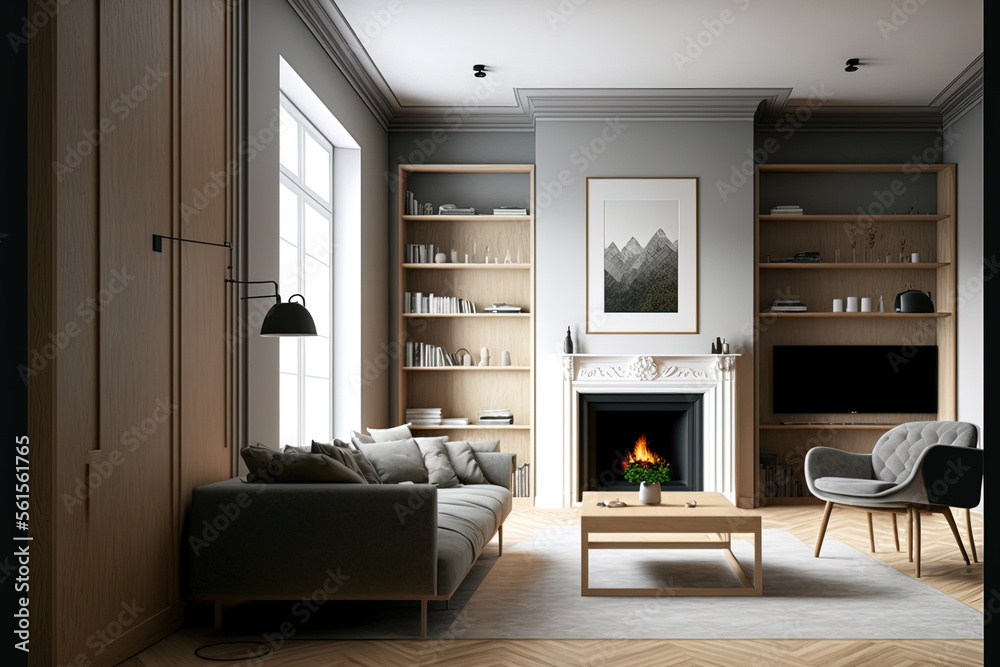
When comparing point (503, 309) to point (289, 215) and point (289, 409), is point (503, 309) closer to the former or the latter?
point (289, 215)

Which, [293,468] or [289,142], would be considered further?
[289,142]

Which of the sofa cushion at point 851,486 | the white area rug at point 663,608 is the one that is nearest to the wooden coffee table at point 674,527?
the white area rug at point 663,608

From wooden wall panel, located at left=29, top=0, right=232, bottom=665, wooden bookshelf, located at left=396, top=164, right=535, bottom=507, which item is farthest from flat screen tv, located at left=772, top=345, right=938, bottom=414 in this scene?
wooden wall panel, located at left=29, top=0, right=232, bottom=665

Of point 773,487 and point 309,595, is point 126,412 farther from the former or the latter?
point 773,487

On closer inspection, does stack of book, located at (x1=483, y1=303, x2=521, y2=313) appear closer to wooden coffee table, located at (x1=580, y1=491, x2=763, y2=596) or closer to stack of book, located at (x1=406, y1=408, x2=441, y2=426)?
stack of book, located at (x1=406, y1=408, x2=441, y2=426)

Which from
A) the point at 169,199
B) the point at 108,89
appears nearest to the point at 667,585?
the point at 169,199

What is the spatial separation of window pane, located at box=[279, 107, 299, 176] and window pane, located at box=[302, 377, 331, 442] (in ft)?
4.90

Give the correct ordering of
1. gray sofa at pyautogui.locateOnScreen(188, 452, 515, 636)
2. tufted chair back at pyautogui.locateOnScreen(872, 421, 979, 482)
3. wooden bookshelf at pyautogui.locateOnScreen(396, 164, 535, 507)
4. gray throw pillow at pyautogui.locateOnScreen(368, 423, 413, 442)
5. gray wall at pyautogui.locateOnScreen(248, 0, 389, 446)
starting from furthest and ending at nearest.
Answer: wooden bookshelf at pyautogui.locateOnScreen(396, 164, 535, 507), gray throw pillow at pyautogui.locateOnScreen(368, 423, 413, 442), tufted chair back at pyautogui.locateOnScreen(872, 421, 979, 482), gray wall at pyautogui.locateOnScreen(248, 0, 389, 446), gray sofa at pyautogui.locateOnScreen(188, 452, 515, 636)

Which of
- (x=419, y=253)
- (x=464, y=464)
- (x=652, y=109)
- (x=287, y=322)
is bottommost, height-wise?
(x=464, y=464)

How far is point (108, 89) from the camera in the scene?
10.4ft

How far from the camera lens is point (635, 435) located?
7.55 m

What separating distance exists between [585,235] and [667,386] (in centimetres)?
146

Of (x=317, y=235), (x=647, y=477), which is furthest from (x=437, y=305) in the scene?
(x=647, y=477)

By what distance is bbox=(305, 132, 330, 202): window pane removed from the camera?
6305 mm
